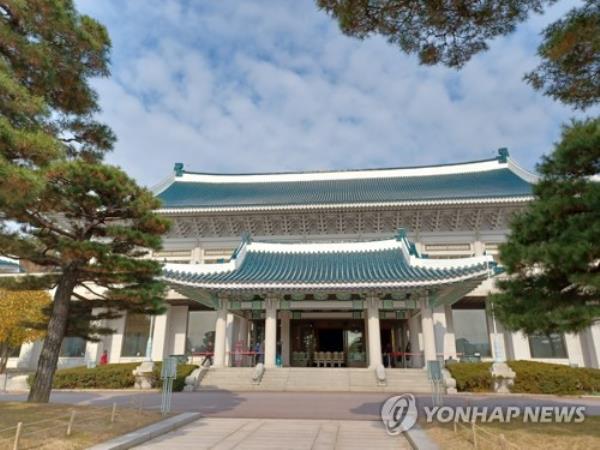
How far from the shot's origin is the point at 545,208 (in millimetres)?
5836

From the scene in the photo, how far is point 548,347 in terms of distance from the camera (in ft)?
66.5

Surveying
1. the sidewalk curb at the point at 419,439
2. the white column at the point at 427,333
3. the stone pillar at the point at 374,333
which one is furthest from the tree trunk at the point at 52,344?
the white column at the point at 427,333

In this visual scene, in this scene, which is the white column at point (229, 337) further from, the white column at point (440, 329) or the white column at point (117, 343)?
Answer: the white column at point (440, 329)

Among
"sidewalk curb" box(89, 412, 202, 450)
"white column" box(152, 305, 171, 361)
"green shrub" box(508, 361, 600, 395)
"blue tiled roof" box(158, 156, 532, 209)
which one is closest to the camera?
"sidewalk curb" box(89, 412, 202, 450)

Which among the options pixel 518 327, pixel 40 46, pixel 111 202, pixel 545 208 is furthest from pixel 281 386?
pixel 40 46

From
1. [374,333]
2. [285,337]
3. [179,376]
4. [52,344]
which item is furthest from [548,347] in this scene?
[52,344]

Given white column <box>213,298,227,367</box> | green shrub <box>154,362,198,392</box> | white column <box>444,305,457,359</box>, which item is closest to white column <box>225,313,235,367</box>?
white column <box>213,298,227,367</box>

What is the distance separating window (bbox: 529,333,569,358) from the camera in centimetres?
2014

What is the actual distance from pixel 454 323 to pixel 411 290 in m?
8.03

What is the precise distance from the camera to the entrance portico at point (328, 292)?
614 inches

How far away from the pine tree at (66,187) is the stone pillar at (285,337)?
10020mm

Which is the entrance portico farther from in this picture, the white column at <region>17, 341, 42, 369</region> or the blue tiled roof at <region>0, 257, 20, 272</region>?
the blue tiled roof at <region>0, 257, 20, 272</region>

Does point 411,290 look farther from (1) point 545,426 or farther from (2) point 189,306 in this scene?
(2) point 189,306

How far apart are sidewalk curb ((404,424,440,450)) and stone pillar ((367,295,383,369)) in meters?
8.51
